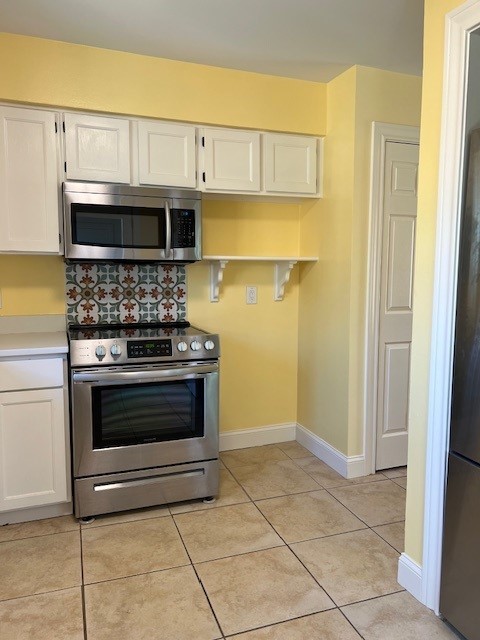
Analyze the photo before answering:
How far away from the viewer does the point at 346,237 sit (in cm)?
280

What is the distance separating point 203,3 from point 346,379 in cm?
208

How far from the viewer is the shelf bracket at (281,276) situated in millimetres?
3184

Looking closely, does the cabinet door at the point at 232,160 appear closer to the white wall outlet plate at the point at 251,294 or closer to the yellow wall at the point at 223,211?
the yellow wall at the point at 223,211

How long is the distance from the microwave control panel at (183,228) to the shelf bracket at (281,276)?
767 millimetres

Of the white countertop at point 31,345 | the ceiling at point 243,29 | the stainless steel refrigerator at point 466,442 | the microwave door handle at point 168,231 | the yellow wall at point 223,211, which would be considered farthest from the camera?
the microwave door handle at point 168,231

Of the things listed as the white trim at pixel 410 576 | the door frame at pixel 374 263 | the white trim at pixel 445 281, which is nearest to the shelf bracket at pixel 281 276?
the door frame at pixel 374 263

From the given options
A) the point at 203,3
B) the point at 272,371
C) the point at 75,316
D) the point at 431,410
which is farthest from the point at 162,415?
the point at 203,3

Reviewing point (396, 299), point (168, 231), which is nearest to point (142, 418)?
point (168, 231)

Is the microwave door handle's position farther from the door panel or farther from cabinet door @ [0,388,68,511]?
the door panel

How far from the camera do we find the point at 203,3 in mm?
2064

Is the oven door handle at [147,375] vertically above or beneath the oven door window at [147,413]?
above

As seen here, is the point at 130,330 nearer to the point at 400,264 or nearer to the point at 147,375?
the point at 147,375

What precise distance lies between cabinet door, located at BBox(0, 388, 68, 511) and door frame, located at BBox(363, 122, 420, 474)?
1.75 m

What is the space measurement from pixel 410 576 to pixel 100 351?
1665mm
